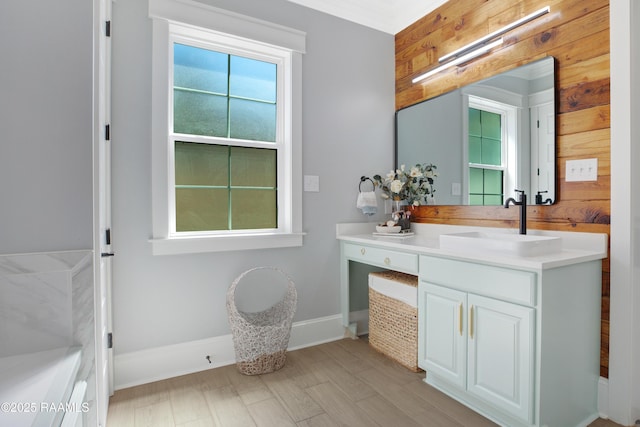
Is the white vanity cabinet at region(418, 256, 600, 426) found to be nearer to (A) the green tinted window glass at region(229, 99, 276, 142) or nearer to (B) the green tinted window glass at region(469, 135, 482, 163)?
(B) the green tinted window glass at region(469, 135, 482, 163)

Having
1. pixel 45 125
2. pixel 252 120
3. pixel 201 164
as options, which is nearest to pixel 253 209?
pixel 201 164

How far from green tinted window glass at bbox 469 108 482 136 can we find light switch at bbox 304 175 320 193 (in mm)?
1139

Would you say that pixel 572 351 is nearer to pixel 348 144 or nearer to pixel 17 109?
pixel 348 144

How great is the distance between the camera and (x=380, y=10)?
2785 mm

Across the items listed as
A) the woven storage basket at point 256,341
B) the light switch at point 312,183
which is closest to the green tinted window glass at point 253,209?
the light switch at point 312,183

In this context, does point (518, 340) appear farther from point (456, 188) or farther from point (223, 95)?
point (223, 95)

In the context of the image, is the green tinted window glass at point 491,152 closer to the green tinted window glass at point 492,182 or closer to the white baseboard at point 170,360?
the green tinted window glass at point 492,182

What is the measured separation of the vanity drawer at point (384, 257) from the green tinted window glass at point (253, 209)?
24.5 inches

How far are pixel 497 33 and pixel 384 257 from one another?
62.2 inches


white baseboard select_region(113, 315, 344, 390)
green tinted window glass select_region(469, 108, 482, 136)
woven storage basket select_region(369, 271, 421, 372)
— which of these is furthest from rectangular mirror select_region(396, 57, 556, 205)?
white baseboard select_region(113, 315, 344, 390)

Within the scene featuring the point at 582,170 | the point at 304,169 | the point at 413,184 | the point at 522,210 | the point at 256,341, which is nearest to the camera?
the point at 582,170

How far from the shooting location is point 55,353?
1.01m

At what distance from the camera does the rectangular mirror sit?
192 cm

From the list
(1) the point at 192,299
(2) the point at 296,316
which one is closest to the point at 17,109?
(1) the point at 192,299
